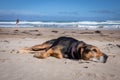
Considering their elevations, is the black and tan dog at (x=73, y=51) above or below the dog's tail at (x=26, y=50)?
above

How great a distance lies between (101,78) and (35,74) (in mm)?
1675

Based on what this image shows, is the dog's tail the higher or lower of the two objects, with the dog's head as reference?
lower

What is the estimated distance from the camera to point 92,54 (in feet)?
25.1

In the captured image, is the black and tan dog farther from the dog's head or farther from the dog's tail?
the dog's tail

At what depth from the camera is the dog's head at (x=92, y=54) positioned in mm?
7523

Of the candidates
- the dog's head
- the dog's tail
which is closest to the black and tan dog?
the dog's head

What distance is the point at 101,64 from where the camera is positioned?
7262 millimetres

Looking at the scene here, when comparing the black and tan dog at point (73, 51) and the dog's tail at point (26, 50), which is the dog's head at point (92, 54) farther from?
the dog's tail at point (26, 50)

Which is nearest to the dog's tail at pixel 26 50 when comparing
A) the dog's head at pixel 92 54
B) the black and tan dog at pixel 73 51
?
the black and tan dog at pixel 73 51

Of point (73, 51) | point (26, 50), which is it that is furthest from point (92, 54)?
point (26, 50)

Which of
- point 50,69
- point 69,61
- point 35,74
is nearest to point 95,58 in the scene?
point 69,61

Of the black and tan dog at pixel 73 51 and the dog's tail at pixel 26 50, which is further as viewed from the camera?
the dog's tail at pixel 26 50

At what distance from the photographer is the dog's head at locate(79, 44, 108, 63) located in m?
7.52

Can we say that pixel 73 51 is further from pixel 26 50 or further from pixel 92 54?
pixel 26 50
